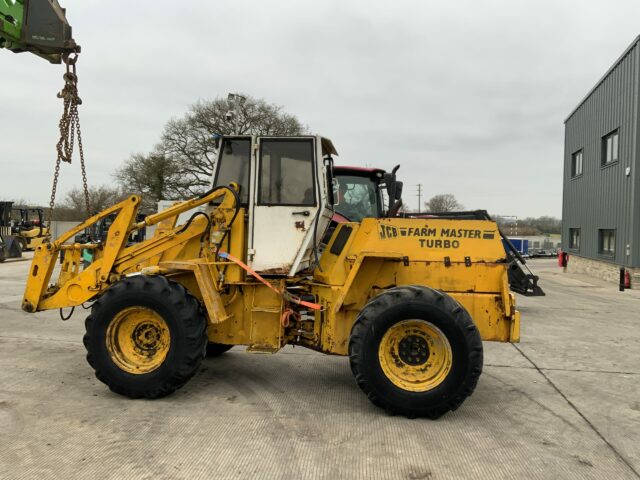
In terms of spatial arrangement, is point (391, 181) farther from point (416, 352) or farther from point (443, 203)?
point (443, 203)

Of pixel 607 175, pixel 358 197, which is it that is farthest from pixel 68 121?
pixel 607 175

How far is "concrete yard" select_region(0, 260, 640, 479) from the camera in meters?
3.40

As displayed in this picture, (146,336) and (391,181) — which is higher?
(391,181)

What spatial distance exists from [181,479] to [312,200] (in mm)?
2635

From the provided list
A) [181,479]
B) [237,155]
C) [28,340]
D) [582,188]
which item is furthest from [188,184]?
[181,479]

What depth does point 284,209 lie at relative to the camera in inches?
188

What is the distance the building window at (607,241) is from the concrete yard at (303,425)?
12.5 metres

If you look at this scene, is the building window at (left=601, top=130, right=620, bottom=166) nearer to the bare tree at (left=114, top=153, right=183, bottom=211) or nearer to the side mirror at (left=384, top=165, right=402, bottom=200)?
the side mirror at (left=384, top=165, right=402, bottom=200)

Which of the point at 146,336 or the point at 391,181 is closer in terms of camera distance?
the point at 146,336

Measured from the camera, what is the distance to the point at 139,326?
4.74m

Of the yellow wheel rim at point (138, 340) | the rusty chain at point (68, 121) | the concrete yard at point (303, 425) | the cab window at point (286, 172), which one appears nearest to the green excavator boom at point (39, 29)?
the rusty chain at point (68, 121)

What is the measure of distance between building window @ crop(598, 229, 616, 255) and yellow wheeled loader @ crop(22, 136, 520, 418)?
14765 millimetres

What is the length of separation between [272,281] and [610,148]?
17.3m

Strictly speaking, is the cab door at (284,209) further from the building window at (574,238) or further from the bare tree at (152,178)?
the bare tree at (152,178)
